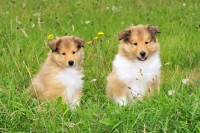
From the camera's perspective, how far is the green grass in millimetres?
4605

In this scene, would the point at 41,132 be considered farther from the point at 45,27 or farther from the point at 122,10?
the point at 122,10

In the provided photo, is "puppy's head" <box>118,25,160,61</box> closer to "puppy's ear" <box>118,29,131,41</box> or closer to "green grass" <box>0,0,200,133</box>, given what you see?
"puppy's ear" <box>118,29,131,41</box>

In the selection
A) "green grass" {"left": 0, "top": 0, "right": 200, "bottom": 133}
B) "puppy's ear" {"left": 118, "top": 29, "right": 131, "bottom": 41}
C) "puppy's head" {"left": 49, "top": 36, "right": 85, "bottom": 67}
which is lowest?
"green grass" {"left": 0, "top": 0, "right": 200, "bottom": 133}

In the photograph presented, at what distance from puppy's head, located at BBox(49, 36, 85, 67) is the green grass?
459 mm

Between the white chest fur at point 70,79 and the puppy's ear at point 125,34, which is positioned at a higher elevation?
the puppy's ear at point 125,34

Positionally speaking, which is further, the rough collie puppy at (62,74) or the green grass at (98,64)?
the rough collie puppy at (62,74)

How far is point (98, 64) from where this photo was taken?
7.10 meters

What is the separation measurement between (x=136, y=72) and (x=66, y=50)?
0.99 m

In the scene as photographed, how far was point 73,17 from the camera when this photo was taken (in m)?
11.0

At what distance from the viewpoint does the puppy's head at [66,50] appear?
5.80 metres

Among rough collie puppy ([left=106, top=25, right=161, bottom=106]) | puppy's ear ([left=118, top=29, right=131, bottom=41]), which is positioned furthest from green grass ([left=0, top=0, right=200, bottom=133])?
puppy's ear ([left=118, top=29, right=131, bottom=41])

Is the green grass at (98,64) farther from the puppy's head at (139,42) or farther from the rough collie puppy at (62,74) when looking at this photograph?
the puppy's head at (139,42)

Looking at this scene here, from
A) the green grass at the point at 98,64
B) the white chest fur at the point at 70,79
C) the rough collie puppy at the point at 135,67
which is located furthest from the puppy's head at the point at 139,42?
the white chest fur at the point at 70,79

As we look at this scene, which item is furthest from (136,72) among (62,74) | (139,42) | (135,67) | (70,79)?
(62,74)
